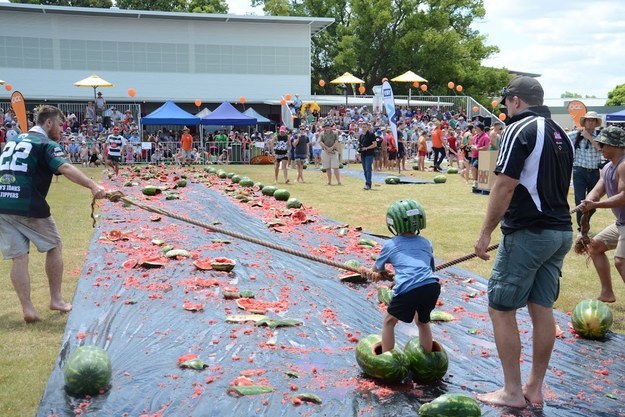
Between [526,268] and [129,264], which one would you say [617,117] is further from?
[526,268]

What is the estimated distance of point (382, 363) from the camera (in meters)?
4.84

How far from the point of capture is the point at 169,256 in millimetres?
8719

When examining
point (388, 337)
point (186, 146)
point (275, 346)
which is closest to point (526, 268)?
point (388, 337)

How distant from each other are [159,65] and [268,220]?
110ft

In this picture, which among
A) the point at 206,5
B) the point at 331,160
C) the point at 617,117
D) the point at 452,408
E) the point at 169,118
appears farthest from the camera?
the point at 206,5

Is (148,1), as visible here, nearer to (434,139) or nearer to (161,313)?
(434,139)

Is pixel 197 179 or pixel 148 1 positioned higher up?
pixel 148 1

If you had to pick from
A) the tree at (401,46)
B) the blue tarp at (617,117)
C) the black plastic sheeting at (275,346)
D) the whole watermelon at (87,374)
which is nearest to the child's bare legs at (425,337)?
the black plastic sheeting at (275,346)

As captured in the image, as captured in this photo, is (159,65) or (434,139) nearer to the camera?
(434,139)

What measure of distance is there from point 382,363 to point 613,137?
382 centimetres

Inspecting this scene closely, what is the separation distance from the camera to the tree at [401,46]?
54.6 metres

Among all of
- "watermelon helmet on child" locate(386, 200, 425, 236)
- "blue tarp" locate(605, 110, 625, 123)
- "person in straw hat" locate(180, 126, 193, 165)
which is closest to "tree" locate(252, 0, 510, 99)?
"blue tarp" locate(605, 110, 625, 123)

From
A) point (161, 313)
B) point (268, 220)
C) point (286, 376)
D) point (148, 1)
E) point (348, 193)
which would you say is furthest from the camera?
point (148, 1)

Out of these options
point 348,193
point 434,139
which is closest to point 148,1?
point 434,139
